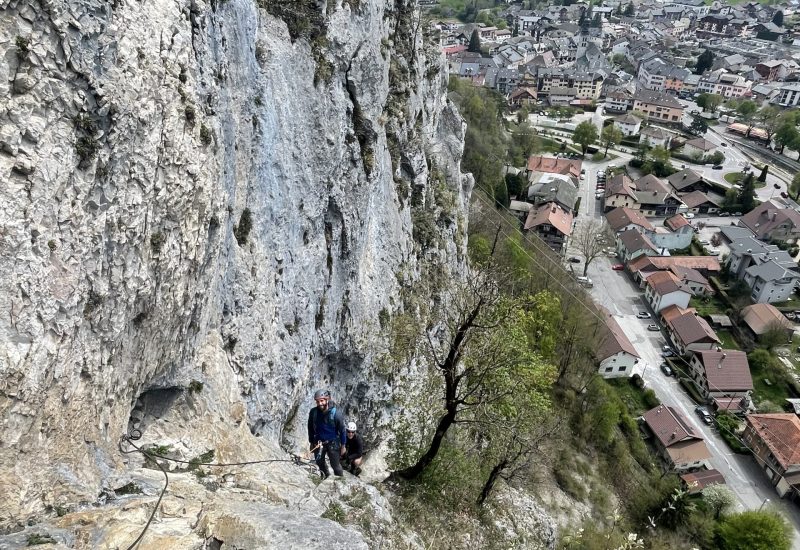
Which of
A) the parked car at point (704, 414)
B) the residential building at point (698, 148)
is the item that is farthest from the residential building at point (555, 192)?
the residential building at point (698, 148)

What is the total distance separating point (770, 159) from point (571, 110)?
40.0 m

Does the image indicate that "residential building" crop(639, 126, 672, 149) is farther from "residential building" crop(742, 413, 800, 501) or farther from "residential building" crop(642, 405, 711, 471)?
"residential building" crop(642, 405, 711, 471)

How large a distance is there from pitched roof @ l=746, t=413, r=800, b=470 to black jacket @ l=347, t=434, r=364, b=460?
42654 mm

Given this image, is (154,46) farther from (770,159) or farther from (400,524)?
(770,159)

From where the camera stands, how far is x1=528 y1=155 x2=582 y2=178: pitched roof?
85000 mm

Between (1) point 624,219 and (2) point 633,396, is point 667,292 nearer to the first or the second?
(2) point 633,396

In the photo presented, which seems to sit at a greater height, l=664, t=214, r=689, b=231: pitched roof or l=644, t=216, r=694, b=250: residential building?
l=664, t=214, r=689, b=231: pitched roof

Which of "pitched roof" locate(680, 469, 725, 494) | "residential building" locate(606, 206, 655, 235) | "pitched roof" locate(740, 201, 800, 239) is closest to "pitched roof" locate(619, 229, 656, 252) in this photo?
"residential building" locate(606, 206, 655, 235)

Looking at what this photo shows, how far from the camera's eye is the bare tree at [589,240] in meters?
64.3

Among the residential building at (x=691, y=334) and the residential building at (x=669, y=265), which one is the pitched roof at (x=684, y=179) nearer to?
the residential building at (x=669, y=265)

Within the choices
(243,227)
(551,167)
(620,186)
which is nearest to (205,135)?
(243,227)

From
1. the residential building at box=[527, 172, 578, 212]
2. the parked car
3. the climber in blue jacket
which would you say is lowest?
the parked car

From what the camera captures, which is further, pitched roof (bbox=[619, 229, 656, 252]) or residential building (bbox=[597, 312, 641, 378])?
pitched roof (bbox=[619, 229, 656, 252])

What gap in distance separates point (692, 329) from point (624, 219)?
23888 mm
